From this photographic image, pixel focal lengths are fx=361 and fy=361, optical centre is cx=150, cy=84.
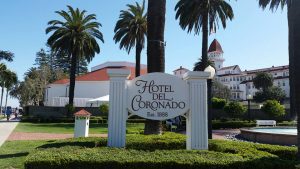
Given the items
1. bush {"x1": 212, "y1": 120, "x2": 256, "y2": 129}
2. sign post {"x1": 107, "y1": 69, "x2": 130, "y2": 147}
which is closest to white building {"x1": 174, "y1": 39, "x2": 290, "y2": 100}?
bush {"x1": 212, "y1": 120, "x2": 256, "y2": 129}

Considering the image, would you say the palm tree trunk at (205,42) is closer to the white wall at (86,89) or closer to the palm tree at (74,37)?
the palm tree at (74,37)

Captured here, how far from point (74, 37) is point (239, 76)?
77696 mm

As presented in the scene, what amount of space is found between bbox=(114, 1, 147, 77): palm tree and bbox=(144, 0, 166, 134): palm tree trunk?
3034 cm

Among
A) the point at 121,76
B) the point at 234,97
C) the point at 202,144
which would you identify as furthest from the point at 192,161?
the point at 234,97

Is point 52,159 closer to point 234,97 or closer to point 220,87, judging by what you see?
point 220,87

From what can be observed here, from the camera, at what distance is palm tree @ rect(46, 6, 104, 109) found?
42625mm

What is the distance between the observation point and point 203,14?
29.3 m

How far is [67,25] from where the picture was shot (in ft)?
142

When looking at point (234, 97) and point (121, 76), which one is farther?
point (234, 97)

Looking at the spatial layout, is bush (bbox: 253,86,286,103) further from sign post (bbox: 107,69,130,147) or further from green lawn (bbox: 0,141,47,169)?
sign post (bbox: 107,69,130,147)

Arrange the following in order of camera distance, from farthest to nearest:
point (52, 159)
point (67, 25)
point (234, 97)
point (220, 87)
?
point (234, 97) → point (220, 87) → point (67, 25) → point (52, 159)

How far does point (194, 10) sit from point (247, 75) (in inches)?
3275

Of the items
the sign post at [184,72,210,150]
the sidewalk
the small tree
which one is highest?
the small tree

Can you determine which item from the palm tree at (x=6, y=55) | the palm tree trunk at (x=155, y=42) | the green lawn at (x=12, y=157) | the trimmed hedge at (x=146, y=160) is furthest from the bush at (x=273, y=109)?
the palm tree at (x=6, y=55)
